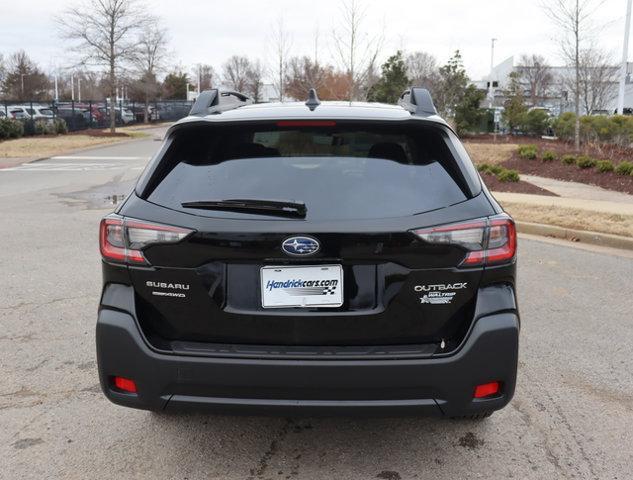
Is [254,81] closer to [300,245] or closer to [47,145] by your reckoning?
[47,145]

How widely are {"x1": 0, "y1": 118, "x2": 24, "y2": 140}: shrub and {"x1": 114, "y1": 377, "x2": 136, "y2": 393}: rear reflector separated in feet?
104

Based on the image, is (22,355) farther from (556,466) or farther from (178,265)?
(556,466)

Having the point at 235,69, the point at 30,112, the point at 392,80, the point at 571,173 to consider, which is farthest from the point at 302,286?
the point at 235,69

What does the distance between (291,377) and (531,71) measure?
220 ft

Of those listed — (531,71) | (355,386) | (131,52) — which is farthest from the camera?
(531,71)

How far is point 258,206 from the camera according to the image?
2.62 meters

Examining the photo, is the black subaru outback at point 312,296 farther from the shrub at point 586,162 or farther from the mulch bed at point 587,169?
the shrub at point 586,162

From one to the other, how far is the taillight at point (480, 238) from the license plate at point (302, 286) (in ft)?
1.32

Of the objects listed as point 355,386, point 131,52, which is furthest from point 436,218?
point 131,52

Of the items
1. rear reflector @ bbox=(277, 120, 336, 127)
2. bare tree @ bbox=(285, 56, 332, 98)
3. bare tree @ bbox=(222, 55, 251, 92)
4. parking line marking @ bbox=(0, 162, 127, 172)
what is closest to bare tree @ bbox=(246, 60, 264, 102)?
bare tree @ bbox=(222, 55, 251, 92)

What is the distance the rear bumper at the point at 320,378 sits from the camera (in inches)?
99.7

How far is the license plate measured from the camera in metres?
2.56

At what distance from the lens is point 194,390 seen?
260 cm

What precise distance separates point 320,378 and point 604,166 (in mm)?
13782
